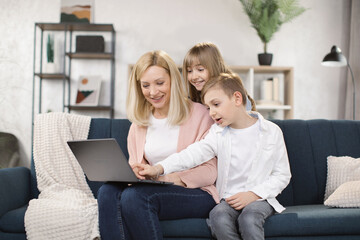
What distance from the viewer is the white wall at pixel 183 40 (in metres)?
3.98

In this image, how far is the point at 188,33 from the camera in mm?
4031

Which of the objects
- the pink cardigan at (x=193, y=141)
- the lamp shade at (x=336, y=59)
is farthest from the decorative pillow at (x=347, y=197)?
the lamp shade at (x=336, y=59)

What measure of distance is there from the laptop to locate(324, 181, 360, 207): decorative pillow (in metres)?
0.84

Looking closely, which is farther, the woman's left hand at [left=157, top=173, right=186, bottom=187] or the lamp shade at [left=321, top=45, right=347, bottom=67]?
the lamp shade at [left=321, top=45, right=347, bottom=67]

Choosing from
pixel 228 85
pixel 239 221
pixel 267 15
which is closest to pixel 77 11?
pixel 267 15

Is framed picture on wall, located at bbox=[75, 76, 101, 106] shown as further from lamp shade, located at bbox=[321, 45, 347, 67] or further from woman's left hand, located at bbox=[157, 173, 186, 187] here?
woman's left hand, located at bbox=[157, 173, 186, 187]

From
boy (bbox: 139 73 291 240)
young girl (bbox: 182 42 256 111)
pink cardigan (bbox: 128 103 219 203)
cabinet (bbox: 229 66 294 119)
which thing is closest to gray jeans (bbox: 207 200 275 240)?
boy (bbox: 139 73 291 240)

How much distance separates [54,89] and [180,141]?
2.57m

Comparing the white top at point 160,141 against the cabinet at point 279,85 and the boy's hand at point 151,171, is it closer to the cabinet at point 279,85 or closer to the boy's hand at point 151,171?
the boy's hand at point 151,171

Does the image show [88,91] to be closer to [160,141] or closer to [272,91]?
[272,91]

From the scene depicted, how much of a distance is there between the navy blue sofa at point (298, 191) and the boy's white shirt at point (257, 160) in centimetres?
12

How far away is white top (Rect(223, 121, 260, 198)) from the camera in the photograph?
66.8 inches

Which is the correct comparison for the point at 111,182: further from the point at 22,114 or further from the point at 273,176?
the point at 22,114

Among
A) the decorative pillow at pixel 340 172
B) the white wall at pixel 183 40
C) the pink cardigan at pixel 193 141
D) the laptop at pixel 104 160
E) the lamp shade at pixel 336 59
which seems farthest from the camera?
the white wall at pixel 183 40
